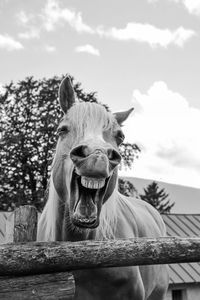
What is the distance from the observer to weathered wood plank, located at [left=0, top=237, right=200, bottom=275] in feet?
7.96

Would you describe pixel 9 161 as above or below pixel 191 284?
above

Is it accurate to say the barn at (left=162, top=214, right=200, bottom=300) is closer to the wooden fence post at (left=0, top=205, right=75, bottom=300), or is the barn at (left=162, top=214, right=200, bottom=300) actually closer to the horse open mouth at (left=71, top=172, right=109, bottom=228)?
the horse open mouth at (left=71, top=172, right=109, bottom=228)

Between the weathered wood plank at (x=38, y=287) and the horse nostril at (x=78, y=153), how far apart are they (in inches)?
31.7

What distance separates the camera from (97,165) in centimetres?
282

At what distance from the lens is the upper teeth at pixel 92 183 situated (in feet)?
9.45

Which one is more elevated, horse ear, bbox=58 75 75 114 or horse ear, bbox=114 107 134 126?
horse ear, bbox=58 75 75 114

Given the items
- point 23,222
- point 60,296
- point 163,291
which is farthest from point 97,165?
point 163,291

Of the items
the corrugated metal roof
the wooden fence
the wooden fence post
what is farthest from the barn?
the wooden fence post

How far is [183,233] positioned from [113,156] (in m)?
13.9

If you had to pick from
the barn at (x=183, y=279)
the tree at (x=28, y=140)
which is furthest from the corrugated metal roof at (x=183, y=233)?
the tree at (x=28, y=140)

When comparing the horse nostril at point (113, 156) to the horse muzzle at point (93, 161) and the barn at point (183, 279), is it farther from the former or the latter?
the barn at point (183, 279)

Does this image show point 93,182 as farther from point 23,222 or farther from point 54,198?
point 54,198

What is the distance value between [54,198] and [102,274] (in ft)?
2.42

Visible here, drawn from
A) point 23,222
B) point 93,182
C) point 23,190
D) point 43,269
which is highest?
point 23,190
